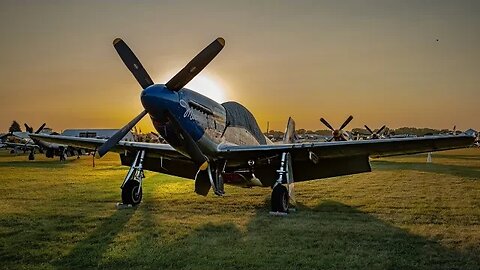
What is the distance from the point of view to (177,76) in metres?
10.3

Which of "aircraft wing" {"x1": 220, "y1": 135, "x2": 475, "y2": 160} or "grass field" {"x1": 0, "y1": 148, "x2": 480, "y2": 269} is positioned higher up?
"aircraft wing" {"x1": 220, "y1": 135, "x2": 475, "y2": 160}

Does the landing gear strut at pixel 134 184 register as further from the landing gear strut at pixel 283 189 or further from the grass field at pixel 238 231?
the landing gear strut at pixel 283 189

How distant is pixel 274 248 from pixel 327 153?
5.47 metres

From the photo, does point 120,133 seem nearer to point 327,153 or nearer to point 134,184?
point 134,184

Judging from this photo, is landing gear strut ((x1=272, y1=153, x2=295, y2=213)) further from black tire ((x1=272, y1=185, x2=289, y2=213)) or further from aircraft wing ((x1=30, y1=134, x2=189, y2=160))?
aircraft wing ((x1=30, y1=134, x2=189, y2=160))

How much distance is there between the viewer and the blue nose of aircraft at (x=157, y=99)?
32.6 ft

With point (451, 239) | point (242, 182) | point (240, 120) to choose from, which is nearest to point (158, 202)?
point (242, 182)

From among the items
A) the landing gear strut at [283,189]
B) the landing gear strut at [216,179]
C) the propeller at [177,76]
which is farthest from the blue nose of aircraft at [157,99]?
the landing gear strut at [283,189]

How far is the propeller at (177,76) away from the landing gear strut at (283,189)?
2077 mm

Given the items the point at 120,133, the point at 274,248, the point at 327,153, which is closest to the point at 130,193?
the point at 120,133

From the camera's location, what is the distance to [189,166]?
1454 cm

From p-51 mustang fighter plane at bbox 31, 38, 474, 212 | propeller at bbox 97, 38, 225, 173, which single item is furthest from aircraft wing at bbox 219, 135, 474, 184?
propeller at bbox 97, 38, 225, 173

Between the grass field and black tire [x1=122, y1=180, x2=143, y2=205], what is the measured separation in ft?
0.90

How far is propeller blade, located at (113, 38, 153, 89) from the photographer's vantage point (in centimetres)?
1091
